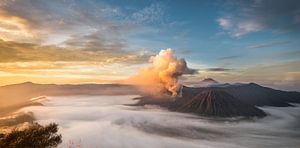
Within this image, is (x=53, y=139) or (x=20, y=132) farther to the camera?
(x=53, y=139)

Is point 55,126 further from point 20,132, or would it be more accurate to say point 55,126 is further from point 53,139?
point 20,132

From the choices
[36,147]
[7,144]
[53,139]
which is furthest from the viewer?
[53,139]

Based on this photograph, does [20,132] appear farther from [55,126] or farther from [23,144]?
[55,126]

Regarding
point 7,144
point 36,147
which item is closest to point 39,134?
point 36,147

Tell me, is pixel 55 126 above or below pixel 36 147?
above

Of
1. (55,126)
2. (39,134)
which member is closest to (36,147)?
(39,134)

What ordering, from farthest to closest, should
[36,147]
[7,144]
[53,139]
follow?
[53,139]
[36,147]
[7,144]
